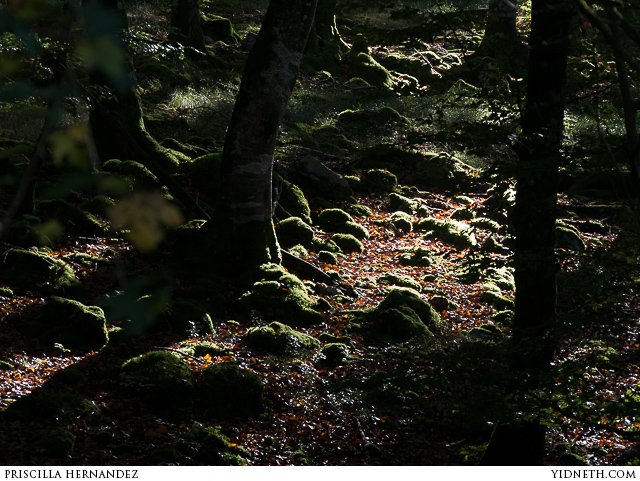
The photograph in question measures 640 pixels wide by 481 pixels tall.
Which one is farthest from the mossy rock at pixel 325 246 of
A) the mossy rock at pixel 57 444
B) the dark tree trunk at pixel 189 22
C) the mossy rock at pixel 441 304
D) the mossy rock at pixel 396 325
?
the dark tree trunk at pixel 189 22

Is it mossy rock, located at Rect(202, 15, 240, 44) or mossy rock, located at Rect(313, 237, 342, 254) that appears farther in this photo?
mossy rock, located at Rect(202, 15, 240, 44)

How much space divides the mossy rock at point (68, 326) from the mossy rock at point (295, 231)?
4.43 meters

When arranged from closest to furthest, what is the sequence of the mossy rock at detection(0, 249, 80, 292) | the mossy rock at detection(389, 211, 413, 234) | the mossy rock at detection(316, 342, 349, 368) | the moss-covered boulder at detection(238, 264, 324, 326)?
the mossy rock at detection(316, 342, 349, 368)
the mossy rock at detection(0, 249, 80, 292)
the moss-covered boulder at detection(238, 264, 324, 326)
the mossy rock at detection(389, 211, 413, 234)

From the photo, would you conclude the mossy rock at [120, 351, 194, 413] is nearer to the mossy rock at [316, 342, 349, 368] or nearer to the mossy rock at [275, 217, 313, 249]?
the mossy rock at [316, 342, 349, 368]

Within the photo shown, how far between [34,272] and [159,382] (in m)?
2.78

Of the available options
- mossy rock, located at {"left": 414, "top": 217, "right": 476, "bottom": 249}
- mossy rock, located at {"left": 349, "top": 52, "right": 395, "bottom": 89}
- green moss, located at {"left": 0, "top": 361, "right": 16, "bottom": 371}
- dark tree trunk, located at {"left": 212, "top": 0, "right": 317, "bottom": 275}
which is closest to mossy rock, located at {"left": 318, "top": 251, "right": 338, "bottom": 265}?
dark tree trunk, located at {"left": 212, "top": 0, "right": 317, "bottom": 275}

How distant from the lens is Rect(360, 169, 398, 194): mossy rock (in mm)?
15328

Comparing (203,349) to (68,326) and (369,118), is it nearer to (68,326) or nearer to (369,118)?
(68,326)

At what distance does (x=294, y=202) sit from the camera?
13180 millimetres

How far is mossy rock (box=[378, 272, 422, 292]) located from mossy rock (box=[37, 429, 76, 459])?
6333mm

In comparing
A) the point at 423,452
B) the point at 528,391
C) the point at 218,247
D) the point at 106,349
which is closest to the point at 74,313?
the point at 106,349

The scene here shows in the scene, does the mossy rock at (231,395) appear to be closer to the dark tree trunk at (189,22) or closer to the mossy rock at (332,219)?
the mossy rock at (332,219)

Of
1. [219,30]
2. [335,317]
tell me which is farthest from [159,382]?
[219,30]

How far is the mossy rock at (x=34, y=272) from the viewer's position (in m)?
8.96
